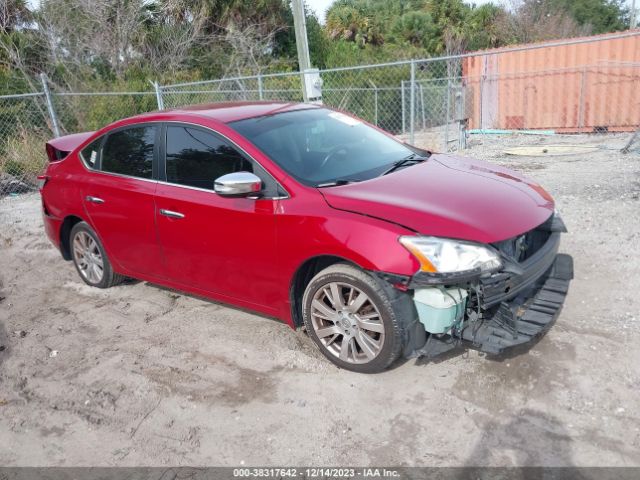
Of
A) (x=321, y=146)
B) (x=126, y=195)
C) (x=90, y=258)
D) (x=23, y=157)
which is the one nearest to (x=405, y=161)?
(x=321, y=146)

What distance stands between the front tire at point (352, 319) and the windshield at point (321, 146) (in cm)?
68

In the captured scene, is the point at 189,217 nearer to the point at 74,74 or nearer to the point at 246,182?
the point at 246,182

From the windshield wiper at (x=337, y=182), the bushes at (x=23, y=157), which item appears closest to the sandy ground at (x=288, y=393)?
the windshield wiper at (x=337, y=182)

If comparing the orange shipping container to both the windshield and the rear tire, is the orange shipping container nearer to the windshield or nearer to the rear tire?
the windshield

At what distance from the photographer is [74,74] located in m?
16.6

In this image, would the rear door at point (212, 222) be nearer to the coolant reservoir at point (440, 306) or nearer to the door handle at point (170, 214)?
the door handle at point (170, 214)

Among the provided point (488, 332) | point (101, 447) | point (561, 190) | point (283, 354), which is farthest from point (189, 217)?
point (561, 190)

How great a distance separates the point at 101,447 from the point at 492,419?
6.96 ft

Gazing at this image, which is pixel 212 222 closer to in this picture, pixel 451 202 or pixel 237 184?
pixel 237 184

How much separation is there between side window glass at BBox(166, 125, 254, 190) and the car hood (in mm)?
774

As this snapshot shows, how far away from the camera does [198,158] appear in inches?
156

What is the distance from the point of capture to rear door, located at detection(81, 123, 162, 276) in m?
4.25

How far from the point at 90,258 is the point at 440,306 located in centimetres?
357

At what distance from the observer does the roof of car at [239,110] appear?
13.2 feet
